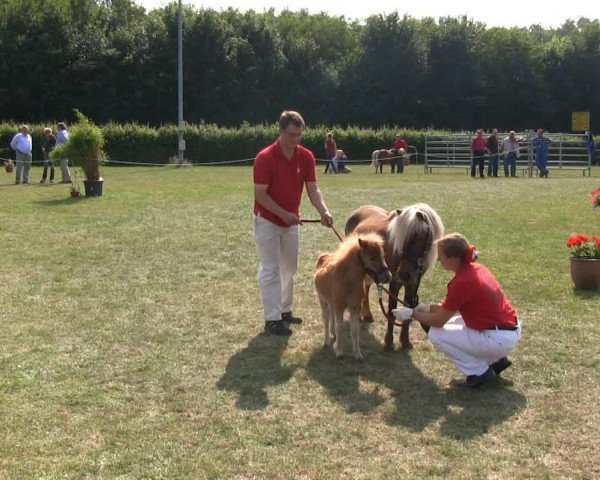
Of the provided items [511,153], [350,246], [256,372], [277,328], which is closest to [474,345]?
[350,246]

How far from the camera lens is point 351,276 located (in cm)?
665

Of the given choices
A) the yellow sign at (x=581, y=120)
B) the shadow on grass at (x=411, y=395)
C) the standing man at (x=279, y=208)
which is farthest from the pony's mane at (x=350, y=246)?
the yellow sign at (x=581, y=120)

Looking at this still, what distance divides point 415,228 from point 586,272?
349 cm

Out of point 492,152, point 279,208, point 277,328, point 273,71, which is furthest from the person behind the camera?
point 273,71

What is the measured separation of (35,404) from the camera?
18.6ft

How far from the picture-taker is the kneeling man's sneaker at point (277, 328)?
7.69 meters

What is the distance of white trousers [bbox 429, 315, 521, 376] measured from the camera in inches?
233

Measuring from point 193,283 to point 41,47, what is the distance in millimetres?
53742

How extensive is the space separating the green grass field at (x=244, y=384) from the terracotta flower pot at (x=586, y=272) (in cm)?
17

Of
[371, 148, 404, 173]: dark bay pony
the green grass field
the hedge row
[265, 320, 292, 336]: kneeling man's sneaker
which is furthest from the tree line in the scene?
[265, 320, 292, 336]: kneeling man's sneaker

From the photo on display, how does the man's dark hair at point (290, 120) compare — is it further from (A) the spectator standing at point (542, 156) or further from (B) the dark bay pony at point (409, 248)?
(A) the spectator standing at point (542, 156)

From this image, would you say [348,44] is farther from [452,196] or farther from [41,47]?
[452,196]

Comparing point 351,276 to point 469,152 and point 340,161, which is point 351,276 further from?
point 469,152

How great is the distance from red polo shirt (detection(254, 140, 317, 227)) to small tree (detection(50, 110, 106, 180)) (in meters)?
13.4
